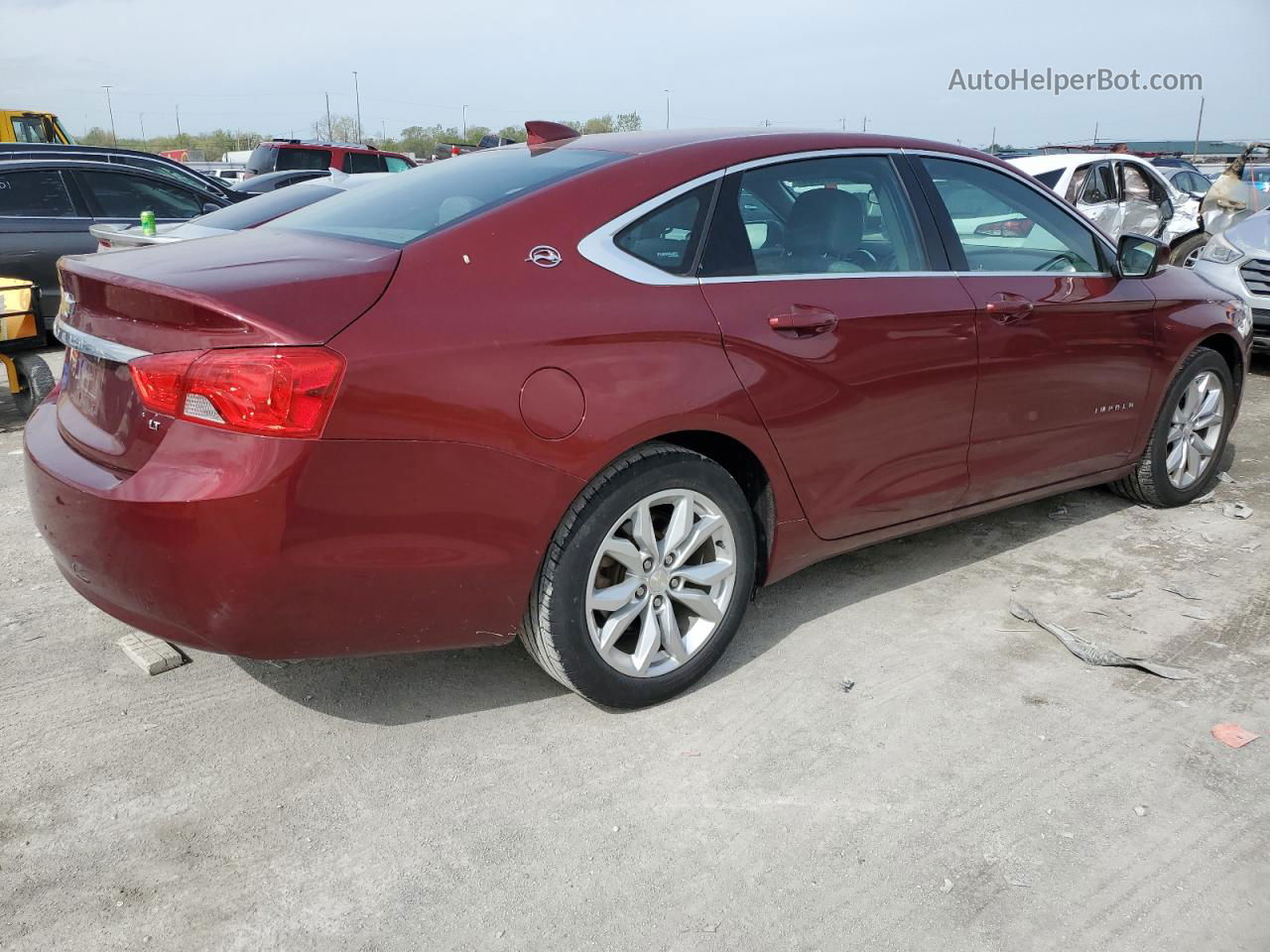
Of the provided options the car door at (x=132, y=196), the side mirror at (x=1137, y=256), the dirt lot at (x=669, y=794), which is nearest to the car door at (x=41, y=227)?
the car door at (x=132, y=196)

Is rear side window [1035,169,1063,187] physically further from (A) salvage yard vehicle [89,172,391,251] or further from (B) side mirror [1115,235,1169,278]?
(A) salvage yard vehicle [89,172,391,251]

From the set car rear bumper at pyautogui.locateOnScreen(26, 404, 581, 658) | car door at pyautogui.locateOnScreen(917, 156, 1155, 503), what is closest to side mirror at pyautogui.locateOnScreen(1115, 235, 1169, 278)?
car door at pyautogui.locateOnScreen(917, 156, 1155, 503)

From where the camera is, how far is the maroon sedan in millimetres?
2377

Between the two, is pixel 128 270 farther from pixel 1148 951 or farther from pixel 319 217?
pixel 1148 951

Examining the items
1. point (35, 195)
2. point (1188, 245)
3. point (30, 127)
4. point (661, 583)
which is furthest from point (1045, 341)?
point (30, 127)

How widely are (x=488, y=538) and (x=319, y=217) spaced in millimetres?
1377

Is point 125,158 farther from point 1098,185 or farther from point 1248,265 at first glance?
point 1248,265

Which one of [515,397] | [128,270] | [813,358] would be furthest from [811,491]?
[128,270]

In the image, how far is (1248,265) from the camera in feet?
28.0

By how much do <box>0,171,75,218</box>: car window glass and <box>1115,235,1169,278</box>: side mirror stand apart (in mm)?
8545

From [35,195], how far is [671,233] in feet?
26.9

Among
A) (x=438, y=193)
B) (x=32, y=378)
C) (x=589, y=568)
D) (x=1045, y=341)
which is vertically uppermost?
(x=438, y=193)

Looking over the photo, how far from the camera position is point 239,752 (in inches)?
112

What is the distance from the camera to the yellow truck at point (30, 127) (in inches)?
863
